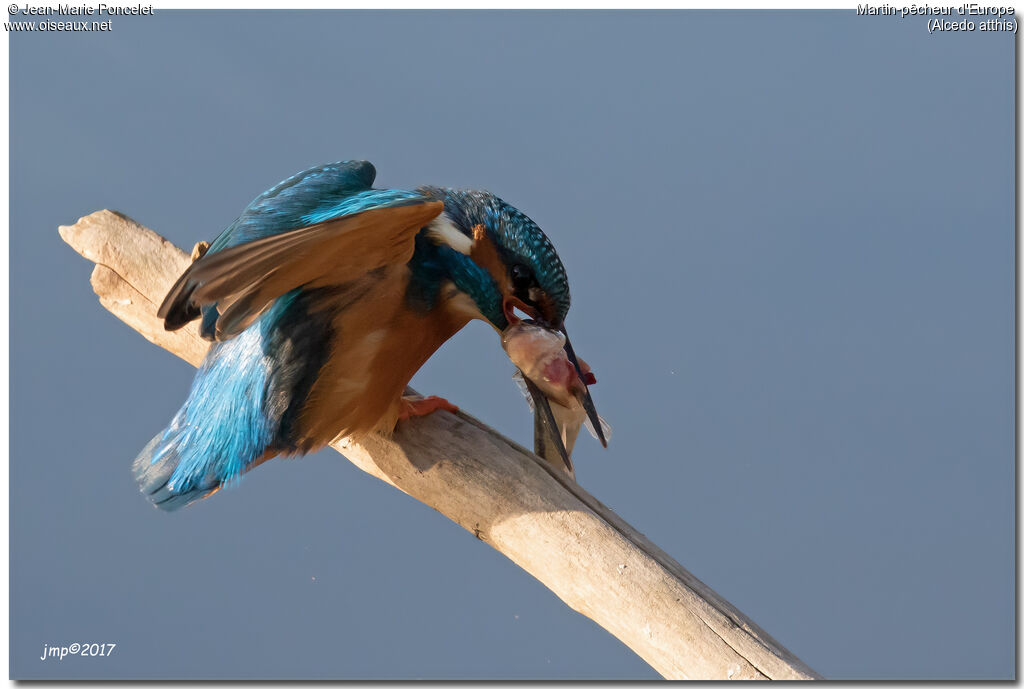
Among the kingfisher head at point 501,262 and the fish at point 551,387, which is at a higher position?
the kingfisher head at point 501,262

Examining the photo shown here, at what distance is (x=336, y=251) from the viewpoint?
173 centimetres

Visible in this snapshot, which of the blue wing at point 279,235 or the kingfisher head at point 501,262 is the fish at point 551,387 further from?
the blue wing at point 279,235

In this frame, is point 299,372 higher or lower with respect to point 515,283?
lower

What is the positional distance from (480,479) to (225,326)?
589 millimetres

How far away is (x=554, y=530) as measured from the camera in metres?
1.98

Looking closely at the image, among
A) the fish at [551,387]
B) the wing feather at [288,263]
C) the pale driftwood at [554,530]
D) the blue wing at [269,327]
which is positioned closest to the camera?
the wing feather at [288,263]

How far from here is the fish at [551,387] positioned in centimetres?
194

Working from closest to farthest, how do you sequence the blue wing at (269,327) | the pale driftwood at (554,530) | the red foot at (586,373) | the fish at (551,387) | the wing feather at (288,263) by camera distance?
1. the wing feather at (288,263)
2. the blue wing at (269,327)
3. the pale driftwood at (554,530)
4. the fish at (551,387)
5. the red foot at (586,373)

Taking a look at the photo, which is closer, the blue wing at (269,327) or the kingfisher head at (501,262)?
the blue wing at (269,327)

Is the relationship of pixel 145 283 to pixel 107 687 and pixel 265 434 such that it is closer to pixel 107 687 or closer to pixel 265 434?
pixel 265 434

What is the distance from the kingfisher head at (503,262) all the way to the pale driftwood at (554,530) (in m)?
0.29

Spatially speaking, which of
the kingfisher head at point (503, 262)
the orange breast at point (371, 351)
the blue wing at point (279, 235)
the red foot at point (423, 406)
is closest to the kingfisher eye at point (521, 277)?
Result: the kingfisher head at point (503, 262)

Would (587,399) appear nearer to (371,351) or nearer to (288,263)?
(371,351)

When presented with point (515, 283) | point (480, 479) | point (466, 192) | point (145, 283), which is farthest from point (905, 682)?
point (145, 283)
